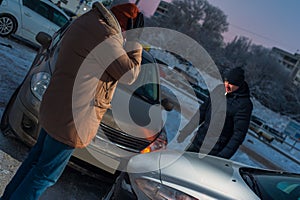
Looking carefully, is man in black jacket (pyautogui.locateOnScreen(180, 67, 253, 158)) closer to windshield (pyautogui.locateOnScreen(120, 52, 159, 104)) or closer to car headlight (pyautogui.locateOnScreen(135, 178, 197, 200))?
windshield (pyautogui.locateOnScreen(120, 52, 159, 104))

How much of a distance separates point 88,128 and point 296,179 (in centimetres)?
214

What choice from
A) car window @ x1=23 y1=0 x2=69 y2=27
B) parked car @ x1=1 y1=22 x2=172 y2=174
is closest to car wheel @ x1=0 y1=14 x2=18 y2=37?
car window @ x1=23 y1=0 x2=69 y2=27

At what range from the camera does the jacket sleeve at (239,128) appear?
146 inches

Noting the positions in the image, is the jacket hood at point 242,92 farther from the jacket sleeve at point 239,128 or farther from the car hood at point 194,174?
the car hood at point 194,174

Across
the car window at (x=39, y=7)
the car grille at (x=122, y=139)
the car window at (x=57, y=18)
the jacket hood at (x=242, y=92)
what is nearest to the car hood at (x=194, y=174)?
the car grille at (x=122, y=139)

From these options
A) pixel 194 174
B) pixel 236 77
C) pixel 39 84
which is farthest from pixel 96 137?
pixel 236 77

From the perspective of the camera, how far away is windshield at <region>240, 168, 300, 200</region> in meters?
2.58

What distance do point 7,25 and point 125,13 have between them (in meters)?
8.28

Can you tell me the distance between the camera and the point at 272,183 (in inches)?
111

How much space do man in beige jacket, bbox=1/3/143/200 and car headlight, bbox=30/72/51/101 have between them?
45.3 inches

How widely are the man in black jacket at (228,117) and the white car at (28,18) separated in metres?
7.27

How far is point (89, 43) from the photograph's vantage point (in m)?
1.96

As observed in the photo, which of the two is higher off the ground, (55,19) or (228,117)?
(228,117)

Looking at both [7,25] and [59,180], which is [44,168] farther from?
[7,25]
